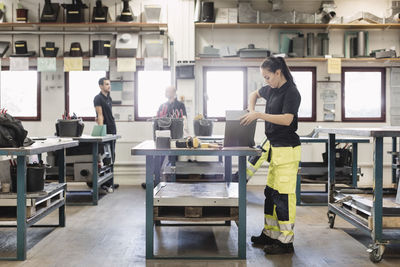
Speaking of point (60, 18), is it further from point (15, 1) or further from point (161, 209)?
point (161, 209)

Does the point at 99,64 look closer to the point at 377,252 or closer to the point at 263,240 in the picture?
the point at 263,240

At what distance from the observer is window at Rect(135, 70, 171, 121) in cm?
663

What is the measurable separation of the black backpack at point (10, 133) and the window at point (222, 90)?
4.02m

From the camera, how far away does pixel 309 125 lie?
6.62m

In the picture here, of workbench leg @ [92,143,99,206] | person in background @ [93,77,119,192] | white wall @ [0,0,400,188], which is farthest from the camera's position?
white wall @ [0,0,400,188]

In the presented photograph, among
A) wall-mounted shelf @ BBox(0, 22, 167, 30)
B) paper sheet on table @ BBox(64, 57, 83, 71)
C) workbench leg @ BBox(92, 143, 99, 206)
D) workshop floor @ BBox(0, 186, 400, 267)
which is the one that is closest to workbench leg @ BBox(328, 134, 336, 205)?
workshop floor @ BBox(0, 186, 400, 267)

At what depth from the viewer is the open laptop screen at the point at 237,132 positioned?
109 inches

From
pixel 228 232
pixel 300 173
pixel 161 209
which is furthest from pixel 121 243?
pixel 300 173

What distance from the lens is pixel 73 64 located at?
625 centimetres

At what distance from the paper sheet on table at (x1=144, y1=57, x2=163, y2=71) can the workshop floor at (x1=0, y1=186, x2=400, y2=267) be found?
267 centimetres

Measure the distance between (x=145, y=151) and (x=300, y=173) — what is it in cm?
270

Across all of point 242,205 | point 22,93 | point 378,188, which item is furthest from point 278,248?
point 22,93

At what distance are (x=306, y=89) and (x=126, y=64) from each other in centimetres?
293

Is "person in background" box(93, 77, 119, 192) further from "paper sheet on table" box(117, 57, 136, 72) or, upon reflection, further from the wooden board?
the wooden board
